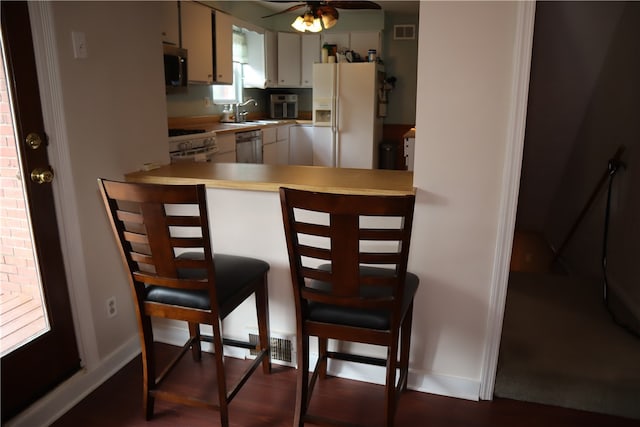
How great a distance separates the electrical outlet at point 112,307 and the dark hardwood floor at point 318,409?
30 cm

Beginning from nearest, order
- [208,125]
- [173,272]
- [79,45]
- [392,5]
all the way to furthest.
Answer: [173,272] < [79,45] < [208,125] < [392,5]

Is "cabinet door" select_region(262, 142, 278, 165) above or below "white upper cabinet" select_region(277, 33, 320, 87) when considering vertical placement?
below

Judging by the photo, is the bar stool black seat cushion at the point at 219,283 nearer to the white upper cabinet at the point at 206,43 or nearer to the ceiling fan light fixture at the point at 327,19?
the ceiling fan light fixture at the point at 327,19

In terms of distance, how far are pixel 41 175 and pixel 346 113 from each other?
4.65m

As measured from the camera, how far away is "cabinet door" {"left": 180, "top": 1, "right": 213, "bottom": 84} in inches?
166

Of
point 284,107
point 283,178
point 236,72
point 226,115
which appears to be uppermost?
point 236,72

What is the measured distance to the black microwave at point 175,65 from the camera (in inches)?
153

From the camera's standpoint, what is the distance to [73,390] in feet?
6.47

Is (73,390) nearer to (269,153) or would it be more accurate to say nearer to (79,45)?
(79,45)

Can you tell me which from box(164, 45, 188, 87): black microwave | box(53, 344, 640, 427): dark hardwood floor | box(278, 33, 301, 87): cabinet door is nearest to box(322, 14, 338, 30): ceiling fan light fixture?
box(164, 45, 188, 87): black microwave

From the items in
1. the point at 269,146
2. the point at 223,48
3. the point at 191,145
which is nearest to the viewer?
the point at 191,145

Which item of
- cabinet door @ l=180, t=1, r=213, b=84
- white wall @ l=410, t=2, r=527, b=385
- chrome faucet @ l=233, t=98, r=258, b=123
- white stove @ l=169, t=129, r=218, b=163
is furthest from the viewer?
chrome faucet @ l=233, t=98, r=258, b=123

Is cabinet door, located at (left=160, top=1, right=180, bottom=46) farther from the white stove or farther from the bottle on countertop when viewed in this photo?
the bottle on countertop

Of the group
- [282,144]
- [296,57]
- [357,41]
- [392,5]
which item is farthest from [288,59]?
[392,5]
